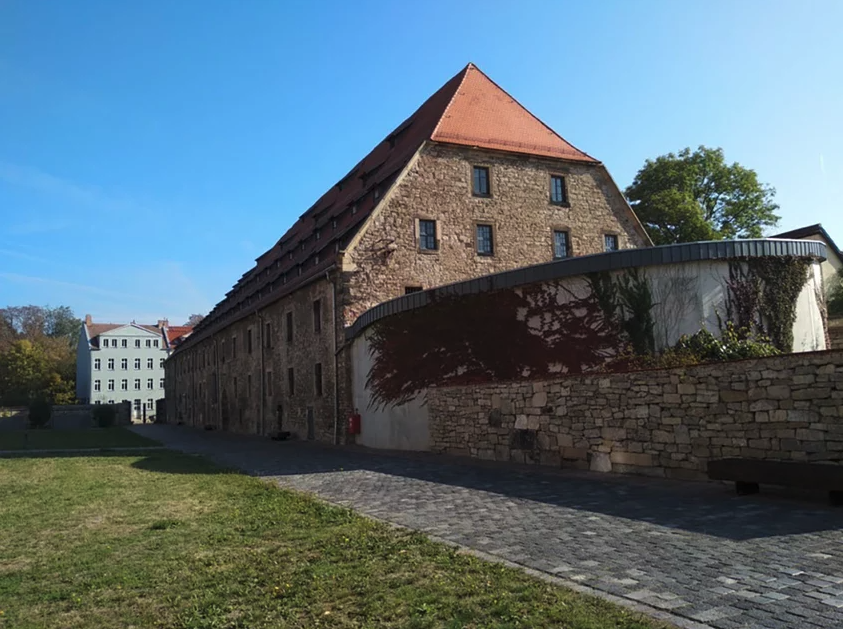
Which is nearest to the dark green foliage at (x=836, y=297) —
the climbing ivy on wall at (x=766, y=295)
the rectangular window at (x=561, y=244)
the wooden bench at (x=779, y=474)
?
the climbing ivy on wall at (x=766, y=295)

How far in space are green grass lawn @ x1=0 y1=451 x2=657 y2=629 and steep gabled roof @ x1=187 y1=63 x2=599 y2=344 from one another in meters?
16.5

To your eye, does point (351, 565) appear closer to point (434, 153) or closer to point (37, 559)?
point (37, 559)

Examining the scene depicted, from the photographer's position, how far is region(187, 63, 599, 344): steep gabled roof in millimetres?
26844

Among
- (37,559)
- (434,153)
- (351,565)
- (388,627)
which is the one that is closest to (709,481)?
(351,565)

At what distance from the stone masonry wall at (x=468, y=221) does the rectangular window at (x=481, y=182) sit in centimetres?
21

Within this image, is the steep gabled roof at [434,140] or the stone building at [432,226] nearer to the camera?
the stone building at [432,226]

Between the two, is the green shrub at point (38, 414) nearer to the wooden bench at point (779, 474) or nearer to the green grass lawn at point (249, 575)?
the green grass lawn at point (249, 575)

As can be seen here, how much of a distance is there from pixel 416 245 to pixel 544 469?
544 inches

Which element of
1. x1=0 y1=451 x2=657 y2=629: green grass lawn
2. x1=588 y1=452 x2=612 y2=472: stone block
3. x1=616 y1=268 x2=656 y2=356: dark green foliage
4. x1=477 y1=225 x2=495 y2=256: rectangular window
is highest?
x1=477 y1=225 x2=495 y2=256: rectangular window

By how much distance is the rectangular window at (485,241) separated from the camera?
27.2 m

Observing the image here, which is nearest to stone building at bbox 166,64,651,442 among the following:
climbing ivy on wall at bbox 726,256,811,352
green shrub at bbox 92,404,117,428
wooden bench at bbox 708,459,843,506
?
climbing ivy on wall at bbox 726,256,811,352

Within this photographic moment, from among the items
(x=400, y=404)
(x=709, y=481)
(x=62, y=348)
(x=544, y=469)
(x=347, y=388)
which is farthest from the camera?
(x=62, y=348)

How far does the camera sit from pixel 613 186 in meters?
29.6

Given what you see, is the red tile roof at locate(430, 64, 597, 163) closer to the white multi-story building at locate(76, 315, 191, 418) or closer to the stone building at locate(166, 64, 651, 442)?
the stone building at locate(166, 64, 651, 442)
